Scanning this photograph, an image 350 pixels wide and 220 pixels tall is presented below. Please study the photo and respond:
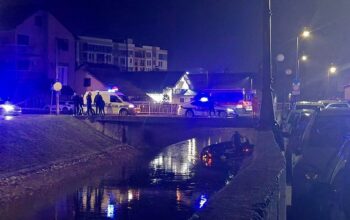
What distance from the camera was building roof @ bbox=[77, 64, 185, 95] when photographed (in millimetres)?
82125

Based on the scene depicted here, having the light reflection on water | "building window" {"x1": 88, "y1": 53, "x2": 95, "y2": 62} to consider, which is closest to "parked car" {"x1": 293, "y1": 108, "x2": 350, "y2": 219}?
the light reflection on water

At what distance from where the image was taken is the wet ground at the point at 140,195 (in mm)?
23078

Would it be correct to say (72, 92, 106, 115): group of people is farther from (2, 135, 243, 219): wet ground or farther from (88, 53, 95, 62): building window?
(88, 53, 95, 62): building window

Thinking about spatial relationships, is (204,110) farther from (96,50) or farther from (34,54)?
(96,50)

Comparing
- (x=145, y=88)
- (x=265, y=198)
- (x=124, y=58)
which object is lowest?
(x=265, y=198)

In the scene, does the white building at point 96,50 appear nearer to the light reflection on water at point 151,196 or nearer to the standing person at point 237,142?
the standing person at point 237,142

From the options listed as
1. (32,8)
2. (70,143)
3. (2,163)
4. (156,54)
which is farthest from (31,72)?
(156,54)

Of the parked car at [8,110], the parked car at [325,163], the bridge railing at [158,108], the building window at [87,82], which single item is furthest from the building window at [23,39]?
the parked car at [325,163]

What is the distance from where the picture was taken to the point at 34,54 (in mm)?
75188

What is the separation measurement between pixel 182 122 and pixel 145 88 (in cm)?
4336

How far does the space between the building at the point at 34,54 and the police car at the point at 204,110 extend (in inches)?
812

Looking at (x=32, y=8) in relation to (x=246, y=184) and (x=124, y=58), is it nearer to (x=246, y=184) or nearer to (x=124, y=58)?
(x=124, y=58)

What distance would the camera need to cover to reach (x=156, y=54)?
136375mm

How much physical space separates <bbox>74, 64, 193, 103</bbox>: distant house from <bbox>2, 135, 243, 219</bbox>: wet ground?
42.0 metres
